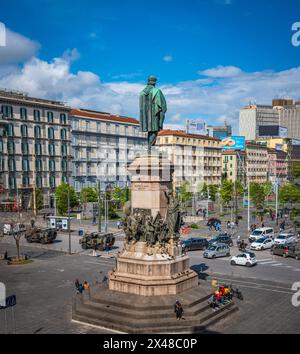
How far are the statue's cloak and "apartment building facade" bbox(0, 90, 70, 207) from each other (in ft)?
175

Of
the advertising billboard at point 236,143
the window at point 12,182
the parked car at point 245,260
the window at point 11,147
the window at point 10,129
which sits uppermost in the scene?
the advertising billboard at point 236,143

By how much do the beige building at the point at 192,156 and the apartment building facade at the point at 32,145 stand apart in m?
24.0

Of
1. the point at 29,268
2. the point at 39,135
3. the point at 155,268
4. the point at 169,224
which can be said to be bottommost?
the point at 29,268

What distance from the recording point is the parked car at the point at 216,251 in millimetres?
37625

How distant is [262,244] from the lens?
4244 centimetres

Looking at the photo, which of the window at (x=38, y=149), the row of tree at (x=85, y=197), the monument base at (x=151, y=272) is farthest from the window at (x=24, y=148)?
the monument base at (x=151, y=272)

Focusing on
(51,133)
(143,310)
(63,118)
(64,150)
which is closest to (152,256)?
(143,310)

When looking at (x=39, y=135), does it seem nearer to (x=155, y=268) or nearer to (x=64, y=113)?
(x=64, y=113)

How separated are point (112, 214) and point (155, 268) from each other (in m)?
48.3

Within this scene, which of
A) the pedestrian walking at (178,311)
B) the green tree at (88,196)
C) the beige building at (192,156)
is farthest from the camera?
the beige building at (192,156)

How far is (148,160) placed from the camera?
74.9 feet

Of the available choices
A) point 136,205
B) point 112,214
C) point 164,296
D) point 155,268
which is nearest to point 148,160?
point 136,205

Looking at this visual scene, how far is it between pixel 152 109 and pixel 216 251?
60.7 ft

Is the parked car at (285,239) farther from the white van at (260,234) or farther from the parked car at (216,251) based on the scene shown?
the parked car at (216,251)
